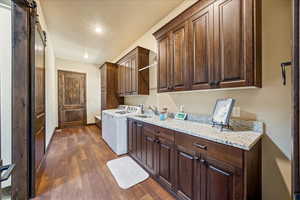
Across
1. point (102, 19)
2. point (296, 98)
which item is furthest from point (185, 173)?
point (102, 19)

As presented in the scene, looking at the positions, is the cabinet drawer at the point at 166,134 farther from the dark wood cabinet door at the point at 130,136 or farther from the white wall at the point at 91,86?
the white wall at the point at 91,86

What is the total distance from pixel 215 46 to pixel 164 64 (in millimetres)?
844

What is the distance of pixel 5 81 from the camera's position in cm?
169

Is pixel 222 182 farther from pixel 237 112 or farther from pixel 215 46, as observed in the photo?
pixel 215 46

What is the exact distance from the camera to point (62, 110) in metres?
5.34

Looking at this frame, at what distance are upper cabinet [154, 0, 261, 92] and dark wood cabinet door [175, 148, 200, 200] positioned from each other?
0.81 m

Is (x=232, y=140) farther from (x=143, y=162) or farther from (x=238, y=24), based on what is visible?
(x=143, y=162)

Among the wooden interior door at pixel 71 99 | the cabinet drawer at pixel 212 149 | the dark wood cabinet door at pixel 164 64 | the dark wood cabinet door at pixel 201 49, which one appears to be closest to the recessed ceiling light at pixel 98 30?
the dark wood cabinet door at pixel 164 64

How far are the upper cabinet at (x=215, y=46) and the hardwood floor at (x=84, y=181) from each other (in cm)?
146

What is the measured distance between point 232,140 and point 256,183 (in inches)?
23.6

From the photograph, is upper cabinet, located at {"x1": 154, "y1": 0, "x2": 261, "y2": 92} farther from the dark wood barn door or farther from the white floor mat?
the dark wood barn door

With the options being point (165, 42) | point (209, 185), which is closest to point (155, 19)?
point (165, 42)

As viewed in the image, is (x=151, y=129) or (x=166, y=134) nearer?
(x=166, y=134)

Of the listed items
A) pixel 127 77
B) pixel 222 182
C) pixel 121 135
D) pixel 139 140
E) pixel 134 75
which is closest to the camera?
pixel 222 182
